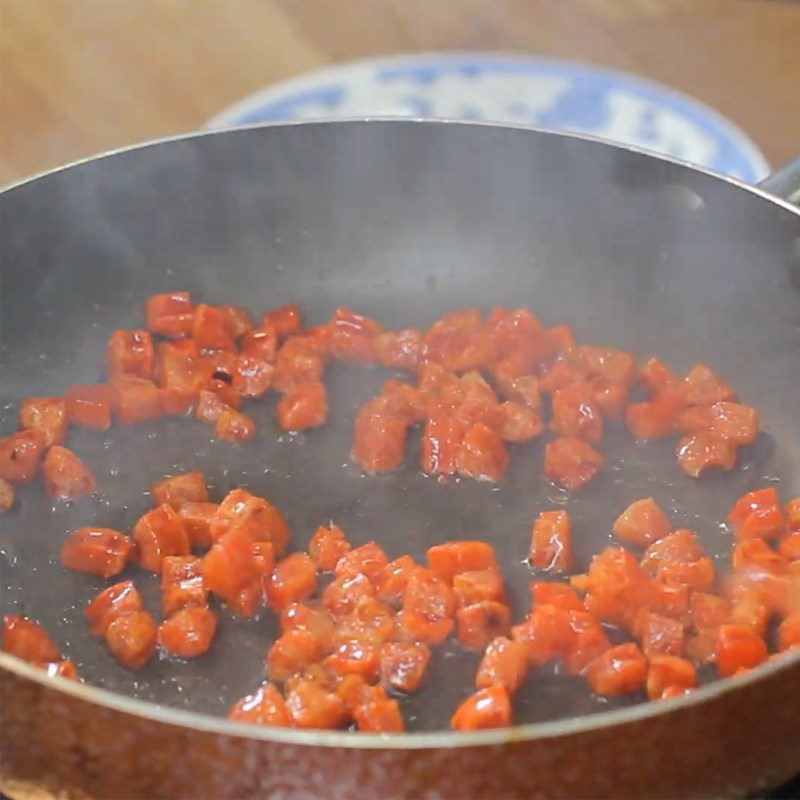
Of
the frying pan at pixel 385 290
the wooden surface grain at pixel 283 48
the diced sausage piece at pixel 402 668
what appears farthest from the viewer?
the wooden surface grain at pixel 283 48

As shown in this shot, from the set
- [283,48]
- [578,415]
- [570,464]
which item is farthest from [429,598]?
[283,48]

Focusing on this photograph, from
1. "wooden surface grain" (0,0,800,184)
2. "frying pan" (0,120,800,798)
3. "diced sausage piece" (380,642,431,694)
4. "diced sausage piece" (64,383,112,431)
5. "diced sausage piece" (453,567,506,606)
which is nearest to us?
"diced sausage piece" (380,642,431,694)

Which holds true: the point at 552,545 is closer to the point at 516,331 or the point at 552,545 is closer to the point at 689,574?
the point at 689,574

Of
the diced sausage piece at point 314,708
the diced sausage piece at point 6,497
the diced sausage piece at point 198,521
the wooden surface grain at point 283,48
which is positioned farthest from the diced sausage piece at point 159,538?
the wooden surface grain at point 283,48

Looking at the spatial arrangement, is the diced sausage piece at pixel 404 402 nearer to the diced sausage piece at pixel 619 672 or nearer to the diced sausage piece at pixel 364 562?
the diced sausage piece at pixel 364 562

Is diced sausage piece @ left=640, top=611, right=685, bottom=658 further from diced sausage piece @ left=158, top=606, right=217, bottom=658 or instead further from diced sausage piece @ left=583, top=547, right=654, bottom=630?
diced sausage piece @ left=158, top=606, right=217, bottom=658

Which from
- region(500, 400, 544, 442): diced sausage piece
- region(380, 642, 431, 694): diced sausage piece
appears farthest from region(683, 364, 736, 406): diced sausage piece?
region(380, 642, 431, 694): diced sausage piece
